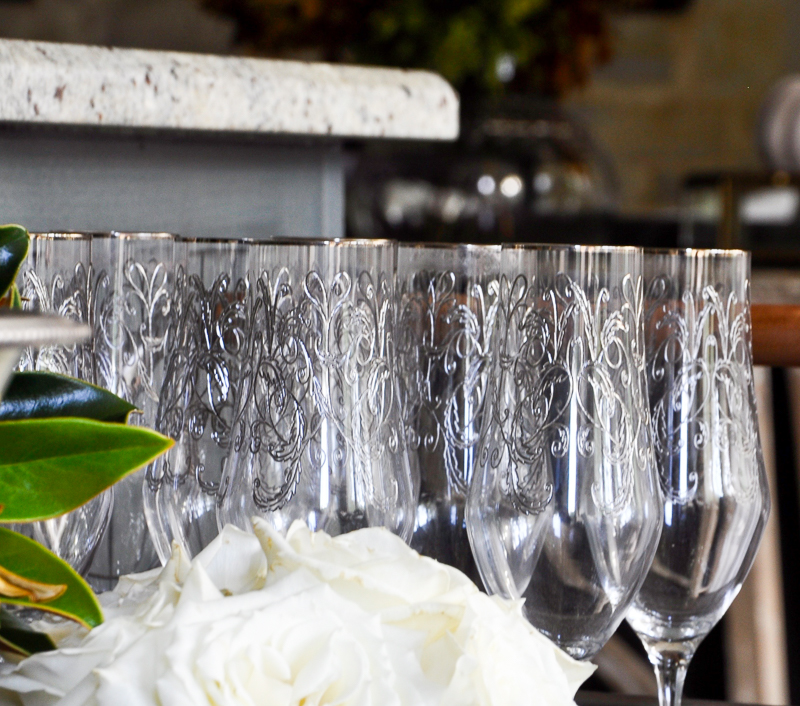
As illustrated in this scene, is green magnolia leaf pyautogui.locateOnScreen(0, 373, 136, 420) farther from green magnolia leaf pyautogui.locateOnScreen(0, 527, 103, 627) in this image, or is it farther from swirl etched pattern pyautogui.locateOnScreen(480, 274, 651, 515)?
swirl etched pattern pyautogui.locateOnScreen(480, 274, 651, 515)

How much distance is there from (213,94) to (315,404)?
1.26 feet

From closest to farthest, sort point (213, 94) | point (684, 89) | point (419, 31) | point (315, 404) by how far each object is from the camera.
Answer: point (315, 404) → point (213, 94) → point (419, 31) → point (684, 89)

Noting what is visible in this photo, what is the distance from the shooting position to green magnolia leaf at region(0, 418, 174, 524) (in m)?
0.29

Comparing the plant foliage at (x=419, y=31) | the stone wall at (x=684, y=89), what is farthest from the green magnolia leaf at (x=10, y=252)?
the stone wall at (x=684, y=89)

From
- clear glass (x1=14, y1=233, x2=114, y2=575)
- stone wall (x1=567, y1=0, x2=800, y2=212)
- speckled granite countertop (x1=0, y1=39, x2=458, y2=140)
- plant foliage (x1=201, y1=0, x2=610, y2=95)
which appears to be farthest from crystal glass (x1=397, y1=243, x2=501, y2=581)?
stone wall (x1=567, y1=0, x2=800, y2=212)

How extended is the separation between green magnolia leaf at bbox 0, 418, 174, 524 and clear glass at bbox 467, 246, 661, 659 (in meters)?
0.16

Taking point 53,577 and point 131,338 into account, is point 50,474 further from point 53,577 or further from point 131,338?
point 131,338

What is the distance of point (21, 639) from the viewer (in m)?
0.31

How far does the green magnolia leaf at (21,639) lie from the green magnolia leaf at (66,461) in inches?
1.5

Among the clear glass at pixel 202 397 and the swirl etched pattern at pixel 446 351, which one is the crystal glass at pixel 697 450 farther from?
the clear glass at pixel 202 397

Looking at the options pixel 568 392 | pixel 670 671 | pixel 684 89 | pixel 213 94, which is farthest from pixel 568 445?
pixel 684 89

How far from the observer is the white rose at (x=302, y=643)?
0.26 metres

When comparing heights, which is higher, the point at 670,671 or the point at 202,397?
the point at 202,397

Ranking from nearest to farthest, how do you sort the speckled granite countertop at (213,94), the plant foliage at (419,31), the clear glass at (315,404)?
the clear glass at (315,404) < the speckled granite countertop at (213,94) < the plant foliage at (419,31)
